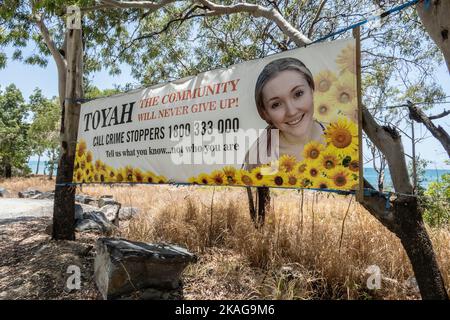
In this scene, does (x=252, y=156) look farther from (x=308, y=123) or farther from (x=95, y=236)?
(x=95, y=236)

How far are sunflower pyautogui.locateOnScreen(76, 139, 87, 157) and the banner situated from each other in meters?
0.53

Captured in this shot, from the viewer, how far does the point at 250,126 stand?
380 cm

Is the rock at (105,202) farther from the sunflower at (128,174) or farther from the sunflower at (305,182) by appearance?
the sunflower at (305,182)

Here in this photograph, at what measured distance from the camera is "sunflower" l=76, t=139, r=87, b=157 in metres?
5.70

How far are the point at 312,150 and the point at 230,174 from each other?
952 millimetres

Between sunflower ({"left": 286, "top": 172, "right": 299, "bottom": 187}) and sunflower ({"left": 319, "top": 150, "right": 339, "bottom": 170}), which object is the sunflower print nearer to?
sunflower ({"left": 319, "top": 150, "right": 339, "bottom": 170})

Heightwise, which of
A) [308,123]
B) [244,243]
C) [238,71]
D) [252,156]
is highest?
[238,71]

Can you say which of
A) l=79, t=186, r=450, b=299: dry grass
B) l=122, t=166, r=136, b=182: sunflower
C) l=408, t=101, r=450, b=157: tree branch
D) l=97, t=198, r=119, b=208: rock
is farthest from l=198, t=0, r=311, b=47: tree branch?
l=97, t=198, r=119, b=208: rock

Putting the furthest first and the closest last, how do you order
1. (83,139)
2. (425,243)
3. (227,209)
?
1. (227,209)
2. (83,139)
3. (425,243)

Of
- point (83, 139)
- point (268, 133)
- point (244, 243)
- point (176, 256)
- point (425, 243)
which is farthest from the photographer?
point (83, 139)

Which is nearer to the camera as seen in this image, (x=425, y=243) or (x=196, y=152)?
(x=425, y=243)
